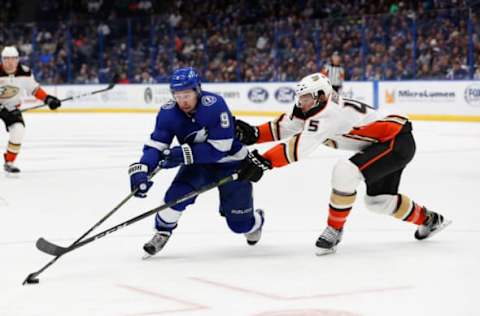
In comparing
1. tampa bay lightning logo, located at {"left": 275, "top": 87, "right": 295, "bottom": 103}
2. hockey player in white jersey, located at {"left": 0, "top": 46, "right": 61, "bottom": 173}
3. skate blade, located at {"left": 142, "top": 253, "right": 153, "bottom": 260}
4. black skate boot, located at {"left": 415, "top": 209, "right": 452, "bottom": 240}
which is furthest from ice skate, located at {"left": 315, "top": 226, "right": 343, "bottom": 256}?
tampa bay lightning logo, located at {"left": 275, "top": 87, "right": 295, "bottom": 103}

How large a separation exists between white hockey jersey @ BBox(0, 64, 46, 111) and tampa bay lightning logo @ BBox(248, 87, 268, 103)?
928cm

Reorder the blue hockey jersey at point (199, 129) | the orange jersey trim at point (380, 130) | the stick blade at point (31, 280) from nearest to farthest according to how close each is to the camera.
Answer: the stick blade at point (31, 280) < the blue hockey jersey at point (199, 129) < the orange jersey trim at point (380, 130)

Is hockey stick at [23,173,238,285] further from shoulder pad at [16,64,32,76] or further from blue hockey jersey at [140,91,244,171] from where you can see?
shoulder pad at [16,64,32,76]

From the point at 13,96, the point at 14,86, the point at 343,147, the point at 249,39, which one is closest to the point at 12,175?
the point at 13,96

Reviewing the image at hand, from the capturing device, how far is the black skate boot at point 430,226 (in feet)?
16.2

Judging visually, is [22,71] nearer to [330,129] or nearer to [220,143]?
[220,143]

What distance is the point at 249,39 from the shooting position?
62.8ft

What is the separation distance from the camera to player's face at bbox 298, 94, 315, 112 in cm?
446

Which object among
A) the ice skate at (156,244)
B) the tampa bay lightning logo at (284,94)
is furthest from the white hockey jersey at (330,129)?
the tampa bay lightning logo at (284,94)

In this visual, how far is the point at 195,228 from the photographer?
5.59m

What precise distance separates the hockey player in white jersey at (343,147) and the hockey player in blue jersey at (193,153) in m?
0.20

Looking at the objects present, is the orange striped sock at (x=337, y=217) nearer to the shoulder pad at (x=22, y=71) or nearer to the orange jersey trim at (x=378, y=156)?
the orange jersey trim at (x=378, y=156)

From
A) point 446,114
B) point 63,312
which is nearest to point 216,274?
point 63,312

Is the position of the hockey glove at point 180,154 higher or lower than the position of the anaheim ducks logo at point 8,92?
higher
